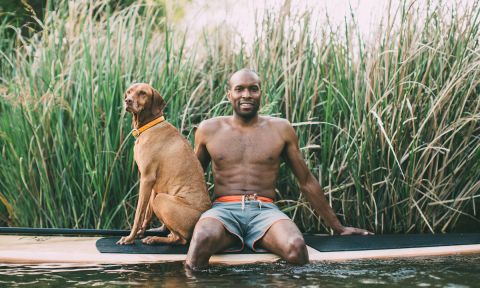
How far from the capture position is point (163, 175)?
3693mm

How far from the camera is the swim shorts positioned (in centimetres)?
355

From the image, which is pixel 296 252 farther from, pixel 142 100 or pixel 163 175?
pixel 142 100

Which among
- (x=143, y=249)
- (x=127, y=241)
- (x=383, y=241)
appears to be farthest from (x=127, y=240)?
(x=383, y=241)

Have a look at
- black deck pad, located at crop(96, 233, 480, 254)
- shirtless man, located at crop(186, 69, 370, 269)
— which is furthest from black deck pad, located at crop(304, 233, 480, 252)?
shirtless man, located at crop(186, 69, 370, 269)

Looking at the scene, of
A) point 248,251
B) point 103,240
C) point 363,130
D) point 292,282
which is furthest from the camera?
point 363,130

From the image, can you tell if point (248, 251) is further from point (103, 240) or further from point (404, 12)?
point (404, 12)

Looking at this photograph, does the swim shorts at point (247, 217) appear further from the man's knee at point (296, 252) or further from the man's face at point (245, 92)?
the man's face at point (245, 92)

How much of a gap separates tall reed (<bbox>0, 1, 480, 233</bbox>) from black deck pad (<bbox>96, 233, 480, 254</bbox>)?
0.23 metres

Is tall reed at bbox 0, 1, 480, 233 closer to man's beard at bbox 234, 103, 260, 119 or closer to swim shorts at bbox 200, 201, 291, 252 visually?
man's beard at bbox 234, 103, 260, 119

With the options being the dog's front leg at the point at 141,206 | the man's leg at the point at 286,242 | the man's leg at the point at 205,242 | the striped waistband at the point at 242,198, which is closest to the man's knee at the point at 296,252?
the man's leg at the point at 286,242

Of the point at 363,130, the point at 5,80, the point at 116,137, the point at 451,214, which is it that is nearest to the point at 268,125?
the point at 363,130

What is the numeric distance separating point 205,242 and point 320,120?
149 cm

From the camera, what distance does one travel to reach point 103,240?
12.5ft

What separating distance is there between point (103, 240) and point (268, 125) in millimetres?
1181
